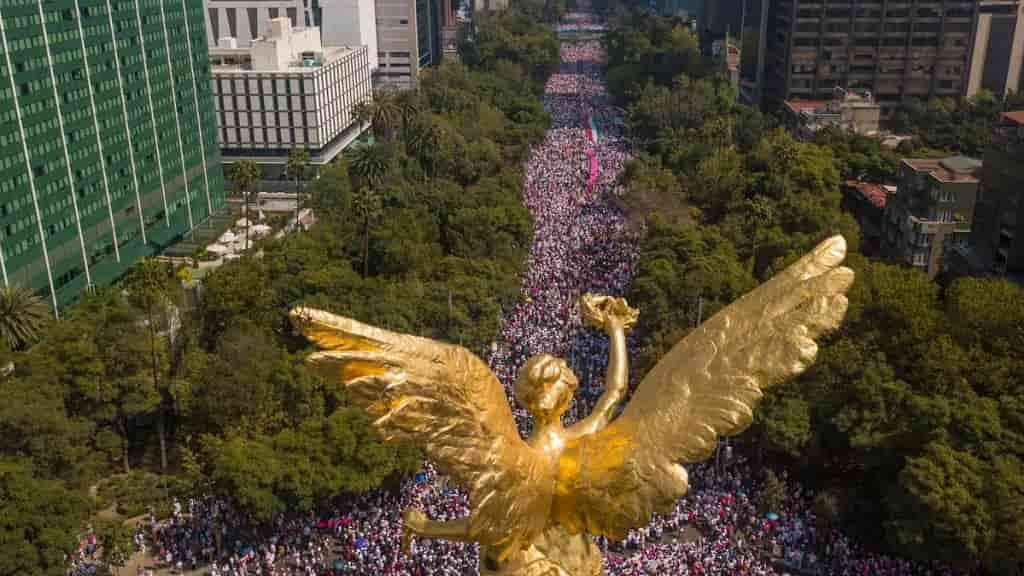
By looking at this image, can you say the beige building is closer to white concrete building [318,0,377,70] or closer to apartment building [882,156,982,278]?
apartment building [882,156,982,278]

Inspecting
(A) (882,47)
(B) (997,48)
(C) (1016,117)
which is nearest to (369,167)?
(C) (1016,117)

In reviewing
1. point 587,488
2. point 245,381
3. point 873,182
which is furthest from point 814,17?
point 587,488

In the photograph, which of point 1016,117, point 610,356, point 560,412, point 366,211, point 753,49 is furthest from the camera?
point 753,49

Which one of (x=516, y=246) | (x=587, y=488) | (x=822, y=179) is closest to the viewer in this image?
(x=587, y=488)

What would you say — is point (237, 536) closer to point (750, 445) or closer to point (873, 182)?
point (750, 445)

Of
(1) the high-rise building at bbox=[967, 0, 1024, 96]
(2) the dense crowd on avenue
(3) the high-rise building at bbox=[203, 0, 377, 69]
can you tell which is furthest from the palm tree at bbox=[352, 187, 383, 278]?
(1) the high-rise building at bbox=[967, 0, 1024, 96]

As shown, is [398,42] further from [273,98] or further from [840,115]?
[840,115]
